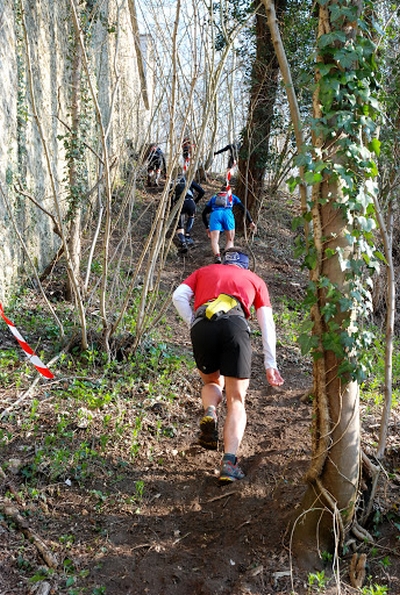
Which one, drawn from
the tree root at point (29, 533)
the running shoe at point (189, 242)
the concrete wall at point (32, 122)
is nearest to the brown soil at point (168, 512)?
the tree root at point (29, 533)

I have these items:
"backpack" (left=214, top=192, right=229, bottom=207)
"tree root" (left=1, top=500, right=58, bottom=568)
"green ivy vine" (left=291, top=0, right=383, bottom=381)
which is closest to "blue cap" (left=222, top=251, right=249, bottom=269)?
"green ivy vine" (left=291, top=0, right=383, bottom=381)

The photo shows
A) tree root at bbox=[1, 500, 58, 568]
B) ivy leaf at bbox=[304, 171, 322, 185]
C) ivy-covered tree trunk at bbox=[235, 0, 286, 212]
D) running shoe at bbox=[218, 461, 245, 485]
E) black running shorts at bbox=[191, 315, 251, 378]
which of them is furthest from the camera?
ivy-covered tree trunk at bbox=[235, 0, 286, 212]

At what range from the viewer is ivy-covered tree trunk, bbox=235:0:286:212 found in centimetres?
1115

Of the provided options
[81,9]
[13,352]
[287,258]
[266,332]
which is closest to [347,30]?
[266,332]

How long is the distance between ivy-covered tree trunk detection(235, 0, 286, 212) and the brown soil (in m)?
7.01

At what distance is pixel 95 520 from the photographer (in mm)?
3639

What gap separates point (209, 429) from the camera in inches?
165

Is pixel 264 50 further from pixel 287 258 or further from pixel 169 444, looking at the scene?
pixel 169 444

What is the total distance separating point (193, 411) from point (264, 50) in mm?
8585

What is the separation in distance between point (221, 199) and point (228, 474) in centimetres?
601

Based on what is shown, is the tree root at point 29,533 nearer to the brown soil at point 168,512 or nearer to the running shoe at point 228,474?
the brown soil at point 168,512

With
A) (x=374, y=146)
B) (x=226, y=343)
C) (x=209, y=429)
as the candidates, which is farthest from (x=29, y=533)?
(x=374, y=146)

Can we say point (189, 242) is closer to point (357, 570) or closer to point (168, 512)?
point (168, 512)

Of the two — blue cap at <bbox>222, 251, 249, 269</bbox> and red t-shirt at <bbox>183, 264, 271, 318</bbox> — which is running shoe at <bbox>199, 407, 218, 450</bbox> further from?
blue cap at <bbox>222, 251, 249, 269</bbox>
